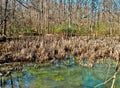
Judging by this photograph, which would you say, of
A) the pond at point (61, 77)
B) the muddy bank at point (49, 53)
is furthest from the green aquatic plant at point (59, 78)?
the muddy bank at point (49, 53)

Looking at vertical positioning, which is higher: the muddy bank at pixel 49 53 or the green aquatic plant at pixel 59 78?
the muddy bank at pixel 49 53

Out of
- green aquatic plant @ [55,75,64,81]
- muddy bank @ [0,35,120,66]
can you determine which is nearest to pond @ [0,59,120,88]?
green aquatic plant @ [55,75,64,81]

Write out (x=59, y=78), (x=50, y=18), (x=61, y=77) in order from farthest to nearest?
1. (x=50, y=18)
2. (x=61, y=77)
3. (x=59, y=78)

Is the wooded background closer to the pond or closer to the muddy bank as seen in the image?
the muddy bank

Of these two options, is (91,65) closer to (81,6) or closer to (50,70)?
(50,70)

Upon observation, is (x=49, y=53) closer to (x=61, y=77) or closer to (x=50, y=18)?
(x=61, y=77)

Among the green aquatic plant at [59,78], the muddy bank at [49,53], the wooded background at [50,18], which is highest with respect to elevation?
the wooded background at [50,18]

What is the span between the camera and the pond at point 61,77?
6.55 metres

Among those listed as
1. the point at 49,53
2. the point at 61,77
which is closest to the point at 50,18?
the point at 49,53

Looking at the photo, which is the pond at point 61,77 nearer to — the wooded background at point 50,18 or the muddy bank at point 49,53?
the muddy bank at point 49,53

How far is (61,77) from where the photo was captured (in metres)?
7.50

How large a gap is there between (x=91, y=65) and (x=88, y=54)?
1.95 meters

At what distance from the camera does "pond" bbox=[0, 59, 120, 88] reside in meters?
6.55

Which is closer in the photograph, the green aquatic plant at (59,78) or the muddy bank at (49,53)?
the green aquatic plant at (59,78)
